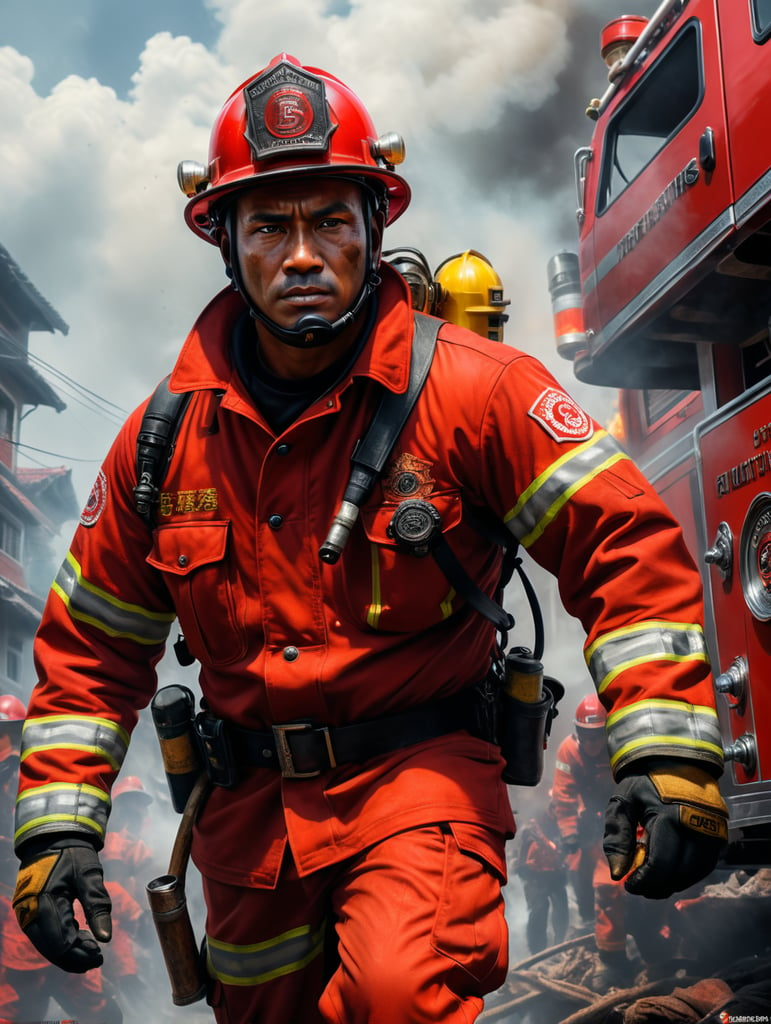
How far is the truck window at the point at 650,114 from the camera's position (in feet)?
15.2

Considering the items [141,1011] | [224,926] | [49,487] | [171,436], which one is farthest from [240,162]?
[49,487]

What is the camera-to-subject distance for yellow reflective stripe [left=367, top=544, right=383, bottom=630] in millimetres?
2438

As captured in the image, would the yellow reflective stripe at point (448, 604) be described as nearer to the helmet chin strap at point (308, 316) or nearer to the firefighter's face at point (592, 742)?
the helmet chin strap at point (308, 316)

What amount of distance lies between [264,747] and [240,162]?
131 cm

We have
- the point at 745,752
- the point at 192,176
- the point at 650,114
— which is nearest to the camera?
the point at 192,176

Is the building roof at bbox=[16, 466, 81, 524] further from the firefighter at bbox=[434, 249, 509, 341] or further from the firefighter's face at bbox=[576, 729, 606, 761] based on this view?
the firefighter at bbox=[434, 249, 509, 341]

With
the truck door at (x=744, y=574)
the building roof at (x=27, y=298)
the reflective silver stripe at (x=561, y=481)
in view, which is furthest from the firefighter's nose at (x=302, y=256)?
the building roof at (x=27, y=298)

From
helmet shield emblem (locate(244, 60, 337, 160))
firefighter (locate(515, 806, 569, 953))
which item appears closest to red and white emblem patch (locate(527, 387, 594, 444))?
helmet shield emblem (locate(244, 60, 337, 160))

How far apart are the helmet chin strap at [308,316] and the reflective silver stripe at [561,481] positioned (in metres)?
0.55

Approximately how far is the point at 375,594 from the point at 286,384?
22.8 inches

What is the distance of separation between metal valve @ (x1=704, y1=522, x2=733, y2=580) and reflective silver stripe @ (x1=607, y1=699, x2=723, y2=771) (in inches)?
68.6

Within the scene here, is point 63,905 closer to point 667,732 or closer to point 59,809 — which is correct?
point 59,809

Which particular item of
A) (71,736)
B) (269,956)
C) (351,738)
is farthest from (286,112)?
(269,956)

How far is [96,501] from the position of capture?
2.88m
